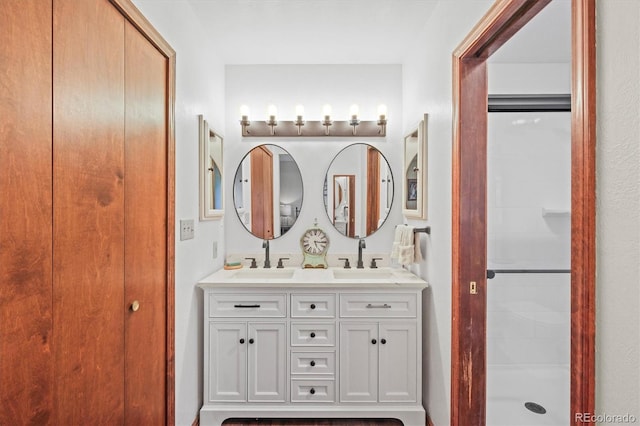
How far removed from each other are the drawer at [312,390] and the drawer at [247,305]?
43 centimetres

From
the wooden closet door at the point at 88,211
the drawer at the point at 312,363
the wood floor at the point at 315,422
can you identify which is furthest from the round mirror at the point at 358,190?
the wooden closet door at the point at 88,211

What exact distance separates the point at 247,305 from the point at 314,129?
4.68 feet

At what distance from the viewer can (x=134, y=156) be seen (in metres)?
1.40

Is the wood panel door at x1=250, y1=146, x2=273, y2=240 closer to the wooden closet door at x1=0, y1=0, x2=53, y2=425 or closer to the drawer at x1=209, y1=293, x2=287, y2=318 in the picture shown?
the drawer at x1=209, y1=293, x2=287, y2=318

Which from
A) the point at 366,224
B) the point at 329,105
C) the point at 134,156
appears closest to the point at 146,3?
the point at 134,156

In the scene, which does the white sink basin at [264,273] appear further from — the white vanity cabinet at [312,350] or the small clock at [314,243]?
the white vanity cabinet at [312,350]

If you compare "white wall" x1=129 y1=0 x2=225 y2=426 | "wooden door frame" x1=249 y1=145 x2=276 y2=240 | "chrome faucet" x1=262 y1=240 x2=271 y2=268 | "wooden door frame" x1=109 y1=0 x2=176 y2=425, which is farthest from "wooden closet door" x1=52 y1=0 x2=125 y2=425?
"wooden door frame" x1=249 y1=145 x2=276 y2=240

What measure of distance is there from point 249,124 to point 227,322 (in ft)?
4.90

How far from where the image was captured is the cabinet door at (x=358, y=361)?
211 centimetres

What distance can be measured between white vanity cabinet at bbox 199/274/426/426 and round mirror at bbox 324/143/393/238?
2.48ft

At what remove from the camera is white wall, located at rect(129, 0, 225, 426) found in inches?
70.6

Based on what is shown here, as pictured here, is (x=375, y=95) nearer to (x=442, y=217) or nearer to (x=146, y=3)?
(x=442, y=217)

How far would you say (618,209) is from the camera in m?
0.76

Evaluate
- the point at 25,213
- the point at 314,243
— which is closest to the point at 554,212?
the point at 314,243
